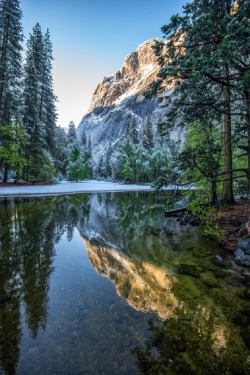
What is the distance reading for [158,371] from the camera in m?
2.33

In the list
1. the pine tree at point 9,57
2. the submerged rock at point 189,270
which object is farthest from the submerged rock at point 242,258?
the pine tree at point 9,57

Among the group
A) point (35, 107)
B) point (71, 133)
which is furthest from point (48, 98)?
point (71, 133)

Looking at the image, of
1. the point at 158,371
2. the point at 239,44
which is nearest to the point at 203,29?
the point at 239,44

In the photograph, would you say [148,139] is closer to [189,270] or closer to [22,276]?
[189,270]

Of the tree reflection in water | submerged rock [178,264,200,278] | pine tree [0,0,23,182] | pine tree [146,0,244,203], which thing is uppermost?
pine tree [0,0,23,182]

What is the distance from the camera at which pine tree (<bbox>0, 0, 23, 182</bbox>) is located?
21.8 m

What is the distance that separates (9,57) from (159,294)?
27795 mm

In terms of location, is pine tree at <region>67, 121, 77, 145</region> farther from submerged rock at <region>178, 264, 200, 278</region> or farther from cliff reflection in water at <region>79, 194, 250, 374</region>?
submerged rock at <region>178, 264, 200, 278</region>

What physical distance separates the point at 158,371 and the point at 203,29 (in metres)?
7.34

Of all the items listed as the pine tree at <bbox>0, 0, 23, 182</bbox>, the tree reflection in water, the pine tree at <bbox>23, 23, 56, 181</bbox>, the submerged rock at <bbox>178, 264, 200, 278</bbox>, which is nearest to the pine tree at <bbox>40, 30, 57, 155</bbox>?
the pine tree at <bbox>23, 23, 56, 181</bbox>

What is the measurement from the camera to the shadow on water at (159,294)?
2566 mm

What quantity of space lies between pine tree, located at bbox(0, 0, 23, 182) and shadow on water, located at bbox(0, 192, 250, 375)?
20431 mm

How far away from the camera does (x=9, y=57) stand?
73.9 ft

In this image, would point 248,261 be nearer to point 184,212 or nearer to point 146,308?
point 146,308
